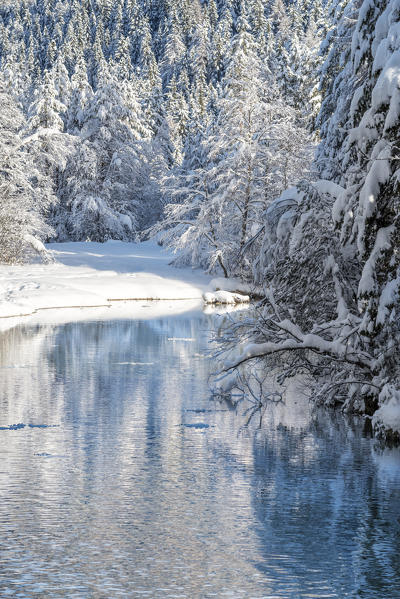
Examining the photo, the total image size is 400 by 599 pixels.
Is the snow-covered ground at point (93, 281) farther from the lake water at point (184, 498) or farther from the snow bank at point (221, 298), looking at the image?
the lake water at point (184, 498)

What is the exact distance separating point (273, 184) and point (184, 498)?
111ft

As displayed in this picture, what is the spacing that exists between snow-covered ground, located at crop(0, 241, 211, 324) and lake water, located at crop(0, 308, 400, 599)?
17828mm

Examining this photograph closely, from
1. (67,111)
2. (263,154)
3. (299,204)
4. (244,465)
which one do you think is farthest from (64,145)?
(244,465)

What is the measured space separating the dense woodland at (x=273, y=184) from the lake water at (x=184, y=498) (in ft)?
4.46

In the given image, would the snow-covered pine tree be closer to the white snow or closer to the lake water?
the lake water

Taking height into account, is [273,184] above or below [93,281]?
above

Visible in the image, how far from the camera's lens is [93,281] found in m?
40.7

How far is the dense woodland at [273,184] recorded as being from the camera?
12.8 metres

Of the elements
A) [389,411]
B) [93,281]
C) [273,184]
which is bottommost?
[389,411]

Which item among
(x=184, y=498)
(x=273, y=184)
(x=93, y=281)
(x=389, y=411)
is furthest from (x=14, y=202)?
(x=184, y=498)

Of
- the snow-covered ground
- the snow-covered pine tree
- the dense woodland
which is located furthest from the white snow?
the snow-covered pine tree

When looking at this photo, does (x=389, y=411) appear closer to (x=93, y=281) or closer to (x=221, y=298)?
(x=221, y=298)

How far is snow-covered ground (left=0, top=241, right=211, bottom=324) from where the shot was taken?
36.1m

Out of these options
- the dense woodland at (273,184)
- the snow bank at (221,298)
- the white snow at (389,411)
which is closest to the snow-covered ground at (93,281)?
the dense woodland at (273,184)
